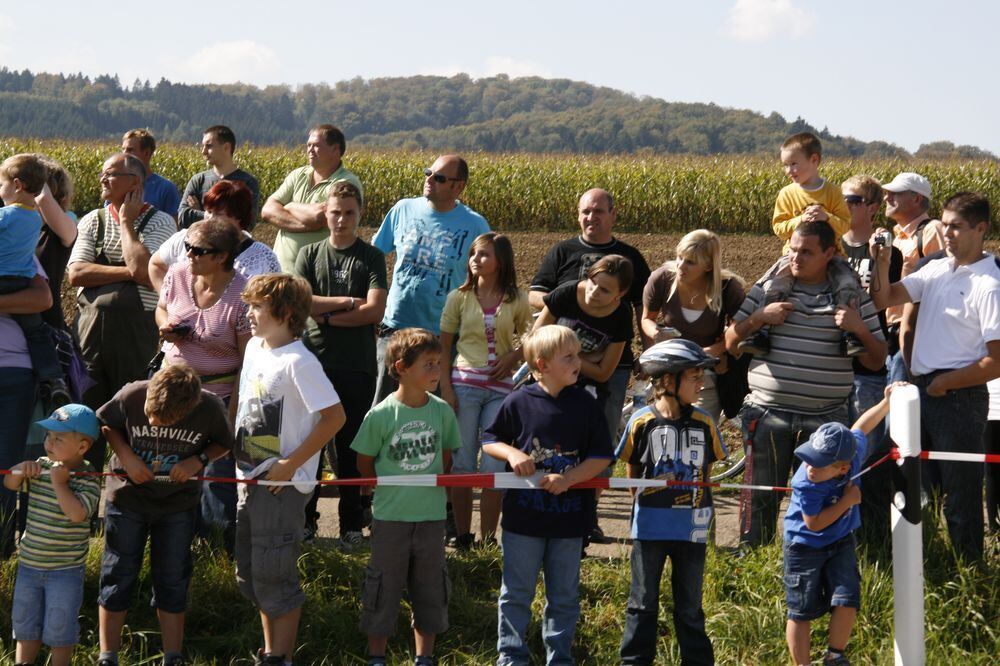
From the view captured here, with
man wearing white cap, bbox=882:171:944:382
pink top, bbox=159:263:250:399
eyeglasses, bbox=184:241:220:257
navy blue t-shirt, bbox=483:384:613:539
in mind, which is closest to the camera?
navy blue t-shirt, bbox=483:384:613:539

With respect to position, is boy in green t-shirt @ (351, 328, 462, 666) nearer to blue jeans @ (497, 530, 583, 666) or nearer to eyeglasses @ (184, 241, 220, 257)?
blue jeans @ (497, 530, 583, 666)

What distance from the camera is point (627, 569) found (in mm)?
Answer: 6188

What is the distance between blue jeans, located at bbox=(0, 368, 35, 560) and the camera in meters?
6.00

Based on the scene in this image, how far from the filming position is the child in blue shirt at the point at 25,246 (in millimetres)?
6023

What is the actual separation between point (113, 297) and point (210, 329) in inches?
57.5

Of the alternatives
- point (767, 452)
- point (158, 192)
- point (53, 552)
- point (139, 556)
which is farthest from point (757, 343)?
point (158, 192)

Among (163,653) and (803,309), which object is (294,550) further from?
(803,309)

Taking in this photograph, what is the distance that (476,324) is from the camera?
21.7ft

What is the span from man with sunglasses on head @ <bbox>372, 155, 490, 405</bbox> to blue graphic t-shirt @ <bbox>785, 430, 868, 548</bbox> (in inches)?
109

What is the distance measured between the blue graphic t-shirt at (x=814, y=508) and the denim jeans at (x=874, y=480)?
2.62 ft

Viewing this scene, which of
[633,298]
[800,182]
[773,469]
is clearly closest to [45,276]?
[633,298]

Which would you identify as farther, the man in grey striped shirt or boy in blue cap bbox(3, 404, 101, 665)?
the man in grey striped shirt

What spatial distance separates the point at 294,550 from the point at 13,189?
2453 mm

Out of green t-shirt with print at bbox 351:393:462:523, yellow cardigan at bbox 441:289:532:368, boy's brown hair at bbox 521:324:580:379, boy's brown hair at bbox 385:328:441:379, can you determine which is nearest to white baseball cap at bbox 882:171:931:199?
yellow cardigan at bbox 441:289:532:368
